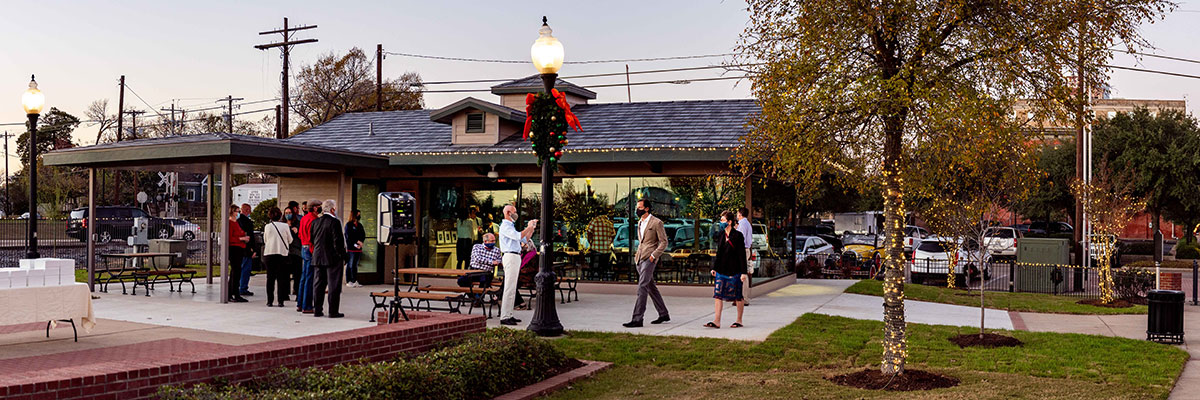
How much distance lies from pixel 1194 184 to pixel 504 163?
101 feet

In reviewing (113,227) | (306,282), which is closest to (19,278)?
(306,282)

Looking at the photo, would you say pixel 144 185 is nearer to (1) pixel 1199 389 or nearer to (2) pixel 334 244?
(2) pixel 334 244

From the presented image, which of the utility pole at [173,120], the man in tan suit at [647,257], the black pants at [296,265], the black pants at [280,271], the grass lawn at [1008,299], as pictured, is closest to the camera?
the man in tan suit at [647,257]

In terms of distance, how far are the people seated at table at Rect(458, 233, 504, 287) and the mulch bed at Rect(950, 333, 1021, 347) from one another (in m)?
6.51

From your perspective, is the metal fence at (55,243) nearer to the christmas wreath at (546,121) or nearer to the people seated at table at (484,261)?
the people seated at table at (484,261)

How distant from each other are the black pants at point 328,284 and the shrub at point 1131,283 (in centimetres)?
1520

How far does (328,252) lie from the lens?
1288cm

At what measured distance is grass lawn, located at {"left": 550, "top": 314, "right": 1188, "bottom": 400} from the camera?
27.6ft

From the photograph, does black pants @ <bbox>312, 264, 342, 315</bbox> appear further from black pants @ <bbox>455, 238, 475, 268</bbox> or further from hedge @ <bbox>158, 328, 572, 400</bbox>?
black pants @ <bbox>455, 238, 475, 268</bbox>

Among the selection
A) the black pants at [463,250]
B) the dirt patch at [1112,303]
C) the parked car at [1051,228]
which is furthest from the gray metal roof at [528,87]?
the parked car at [1051,228]

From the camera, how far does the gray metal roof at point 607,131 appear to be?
1748 centimetres

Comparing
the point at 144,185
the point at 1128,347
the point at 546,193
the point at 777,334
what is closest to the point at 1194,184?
the point at 1128,347

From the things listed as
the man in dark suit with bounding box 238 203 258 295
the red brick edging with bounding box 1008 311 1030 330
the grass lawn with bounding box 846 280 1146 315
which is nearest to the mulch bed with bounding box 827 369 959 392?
the red brick edging with bounding box 1008 311 1030 330

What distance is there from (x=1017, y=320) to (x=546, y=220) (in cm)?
830
